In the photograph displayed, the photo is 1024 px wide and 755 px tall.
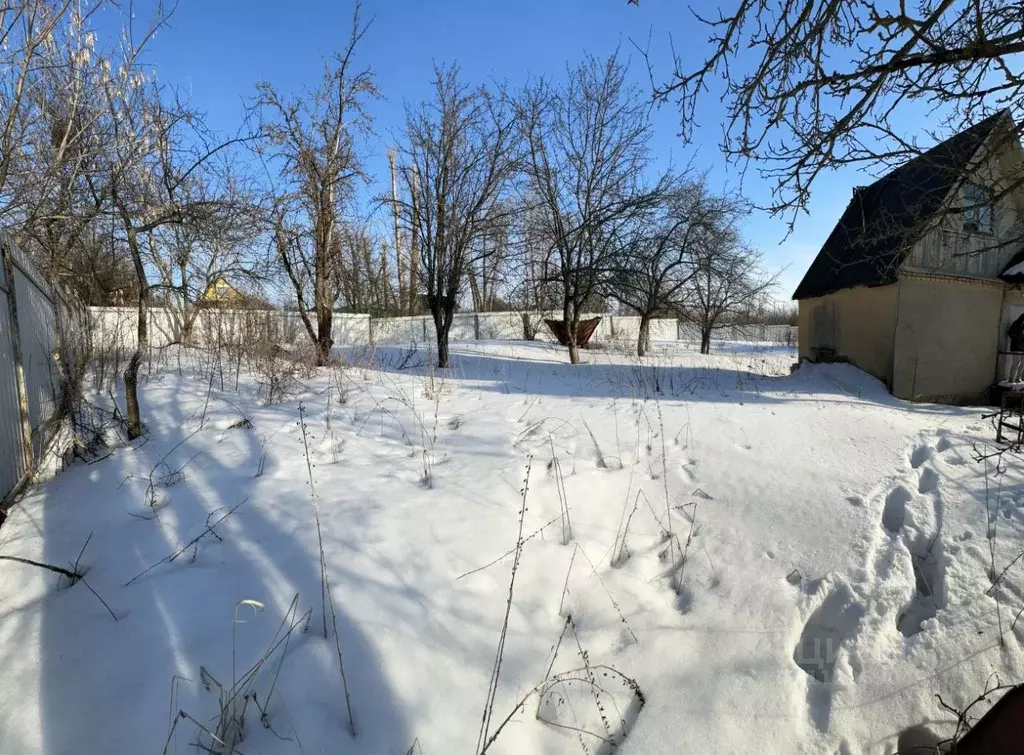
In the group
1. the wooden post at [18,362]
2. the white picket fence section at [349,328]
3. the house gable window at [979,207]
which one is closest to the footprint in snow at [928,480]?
the house gable window at [979,207]

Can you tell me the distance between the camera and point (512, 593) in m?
2.44

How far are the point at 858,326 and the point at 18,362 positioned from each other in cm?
1255

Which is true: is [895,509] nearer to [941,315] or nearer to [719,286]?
[941,315]

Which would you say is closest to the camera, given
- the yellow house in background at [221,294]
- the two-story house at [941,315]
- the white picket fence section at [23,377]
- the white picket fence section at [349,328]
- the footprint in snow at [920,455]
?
the white picket fence section at [23,377]

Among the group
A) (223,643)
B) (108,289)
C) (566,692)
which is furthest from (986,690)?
(108,289)

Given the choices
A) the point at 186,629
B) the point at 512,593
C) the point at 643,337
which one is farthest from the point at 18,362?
the point at 643,337

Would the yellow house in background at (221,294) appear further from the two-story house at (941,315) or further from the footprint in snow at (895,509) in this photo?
the two-story house at (941,315)

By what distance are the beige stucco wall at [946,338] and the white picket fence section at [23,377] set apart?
1169cm

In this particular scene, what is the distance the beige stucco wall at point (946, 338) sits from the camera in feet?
28.8

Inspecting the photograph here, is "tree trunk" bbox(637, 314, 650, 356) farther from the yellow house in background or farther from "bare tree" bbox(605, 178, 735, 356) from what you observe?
the yellow house in background

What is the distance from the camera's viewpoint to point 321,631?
205 centimetres

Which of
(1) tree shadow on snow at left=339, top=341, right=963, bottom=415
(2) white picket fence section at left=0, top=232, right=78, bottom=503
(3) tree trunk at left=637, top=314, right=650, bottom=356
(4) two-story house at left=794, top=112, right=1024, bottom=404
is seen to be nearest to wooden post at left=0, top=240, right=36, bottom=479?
(2) white picket fence section at left=0, top=232, right=78, bottom=503

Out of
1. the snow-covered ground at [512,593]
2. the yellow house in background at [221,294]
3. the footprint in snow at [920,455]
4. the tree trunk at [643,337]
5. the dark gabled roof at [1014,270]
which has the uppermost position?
the dark gabled roof at [1014,270]

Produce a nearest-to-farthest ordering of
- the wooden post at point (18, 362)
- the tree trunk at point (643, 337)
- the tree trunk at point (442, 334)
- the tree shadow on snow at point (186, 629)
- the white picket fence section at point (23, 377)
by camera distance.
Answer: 1. the tree shadow on snow at point (186, 629)
2. the white picket fence section at point (23, 377)
3. the wooden post at point (18, 362)
4. the tree trunk at point (442, 334)
5. the tree trunk at point (643, 337)
